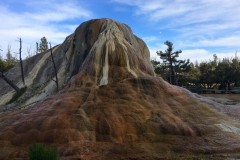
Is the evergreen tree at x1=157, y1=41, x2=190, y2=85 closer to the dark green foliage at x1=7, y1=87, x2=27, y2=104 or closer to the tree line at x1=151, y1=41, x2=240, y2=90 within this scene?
the tree line at x1=151, y1=41, x2=240, y2=90

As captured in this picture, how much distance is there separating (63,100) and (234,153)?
691 centimetres

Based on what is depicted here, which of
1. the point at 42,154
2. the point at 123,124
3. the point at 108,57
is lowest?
the point at 42,154

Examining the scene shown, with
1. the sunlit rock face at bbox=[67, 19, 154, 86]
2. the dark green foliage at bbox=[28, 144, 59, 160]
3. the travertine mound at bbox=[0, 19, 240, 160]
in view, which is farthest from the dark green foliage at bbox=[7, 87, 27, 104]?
the dark green foliage at bbox=[28, 144, 59, 160]

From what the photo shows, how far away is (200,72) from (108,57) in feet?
94.2

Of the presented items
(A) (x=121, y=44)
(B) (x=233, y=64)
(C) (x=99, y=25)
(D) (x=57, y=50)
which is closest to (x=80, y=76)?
(A) (x=121, y=44)

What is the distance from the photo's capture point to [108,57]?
67.7 ft

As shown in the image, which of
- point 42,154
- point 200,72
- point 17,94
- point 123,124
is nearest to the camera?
point 42,154

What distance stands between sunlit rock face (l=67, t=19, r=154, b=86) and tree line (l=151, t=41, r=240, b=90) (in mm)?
20703

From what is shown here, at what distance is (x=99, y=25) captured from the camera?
25734mm

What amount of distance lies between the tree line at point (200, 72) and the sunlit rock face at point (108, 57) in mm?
20703

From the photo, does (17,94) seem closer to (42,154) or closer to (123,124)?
(123,124)

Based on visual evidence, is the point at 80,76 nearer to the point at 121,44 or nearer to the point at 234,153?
the point at 121,44

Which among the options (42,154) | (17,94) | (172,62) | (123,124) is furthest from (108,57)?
(172,62)

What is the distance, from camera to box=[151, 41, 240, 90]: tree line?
144 ft
